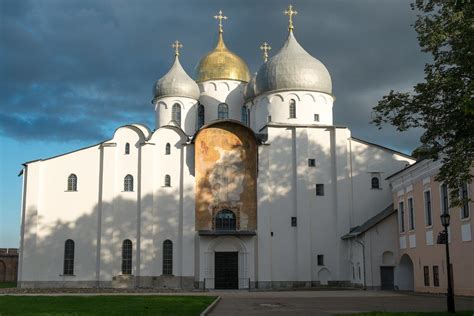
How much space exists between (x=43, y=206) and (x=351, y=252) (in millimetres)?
18627

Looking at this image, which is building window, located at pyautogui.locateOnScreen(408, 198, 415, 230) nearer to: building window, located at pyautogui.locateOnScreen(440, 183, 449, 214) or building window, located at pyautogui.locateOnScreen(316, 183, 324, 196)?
building window, located at pyautogui.locateOnScreen(440, 183, 449, 214)

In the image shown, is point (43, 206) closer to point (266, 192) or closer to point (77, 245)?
point (77, 245)

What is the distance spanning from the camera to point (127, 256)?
3750 centimetres

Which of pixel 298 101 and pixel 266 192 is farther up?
pixel 298 101

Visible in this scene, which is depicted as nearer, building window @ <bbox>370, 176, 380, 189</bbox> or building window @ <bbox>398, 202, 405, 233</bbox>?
building window @ <bbox>398, 202, 405, 233</bbox>

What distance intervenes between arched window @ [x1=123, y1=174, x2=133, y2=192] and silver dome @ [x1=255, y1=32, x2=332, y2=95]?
1024 cm

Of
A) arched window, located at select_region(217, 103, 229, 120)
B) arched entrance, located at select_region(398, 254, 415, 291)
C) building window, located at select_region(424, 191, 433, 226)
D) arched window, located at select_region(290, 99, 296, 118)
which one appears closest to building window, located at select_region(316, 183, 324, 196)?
arched window, located at select_region(290, 99, 296, 118)

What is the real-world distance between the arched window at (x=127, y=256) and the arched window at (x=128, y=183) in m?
3.07

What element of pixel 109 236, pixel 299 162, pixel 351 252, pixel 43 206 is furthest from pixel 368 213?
pixel 43 206

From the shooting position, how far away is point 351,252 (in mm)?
37531

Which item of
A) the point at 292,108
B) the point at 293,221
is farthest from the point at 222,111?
the point at 293,221

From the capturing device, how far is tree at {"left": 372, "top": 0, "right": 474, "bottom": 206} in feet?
45.4

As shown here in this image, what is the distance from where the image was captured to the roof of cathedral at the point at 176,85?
4450 cm

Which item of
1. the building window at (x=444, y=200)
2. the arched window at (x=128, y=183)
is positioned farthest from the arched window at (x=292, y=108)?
the building window at (x=444, y=200)
